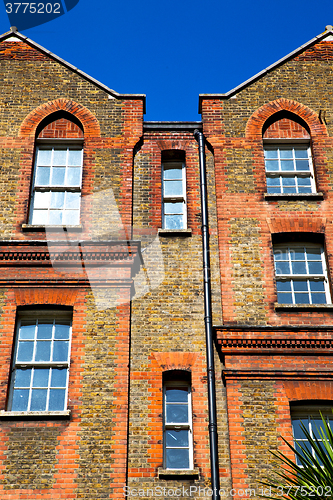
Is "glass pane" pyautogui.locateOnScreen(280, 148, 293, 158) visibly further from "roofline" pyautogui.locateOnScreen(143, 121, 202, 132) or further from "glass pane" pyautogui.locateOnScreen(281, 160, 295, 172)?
"roofline" pyautogui.locateOnScreen(143, 121, 202, 132)

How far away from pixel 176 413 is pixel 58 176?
6.33 metres

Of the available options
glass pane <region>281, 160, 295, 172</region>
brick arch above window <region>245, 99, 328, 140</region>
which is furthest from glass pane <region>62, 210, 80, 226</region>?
glass pane <region>281, 160, 295, 172</region>

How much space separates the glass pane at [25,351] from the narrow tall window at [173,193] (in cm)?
419

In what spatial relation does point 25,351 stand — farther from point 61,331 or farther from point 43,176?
point 43,176

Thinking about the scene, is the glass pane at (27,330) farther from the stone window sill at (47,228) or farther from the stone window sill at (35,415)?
the stone window sill at (47,228)

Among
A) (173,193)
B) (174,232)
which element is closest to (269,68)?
(173,193)

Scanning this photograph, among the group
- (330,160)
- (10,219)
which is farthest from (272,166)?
(10,219)

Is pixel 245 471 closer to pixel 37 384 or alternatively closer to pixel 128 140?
pixel 37 384

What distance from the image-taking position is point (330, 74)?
16.6 m

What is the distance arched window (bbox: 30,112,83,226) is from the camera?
48.3ft

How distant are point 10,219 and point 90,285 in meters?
2.53

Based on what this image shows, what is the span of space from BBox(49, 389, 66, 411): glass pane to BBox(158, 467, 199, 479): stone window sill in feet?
7.48

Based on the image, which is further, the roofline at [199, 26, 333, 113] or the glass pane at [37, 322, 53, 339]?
the roofline at [199, 26, 333, 113]

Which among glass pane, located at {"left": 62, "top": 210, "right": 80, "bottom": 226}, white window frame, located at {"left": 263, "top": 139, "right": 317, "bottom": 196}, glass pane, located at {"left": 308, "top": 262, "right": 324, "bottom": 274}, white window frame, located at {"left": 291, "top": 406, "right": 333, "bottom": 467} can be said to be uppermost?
white window frame, located at {"left": 263, "top": 139, "right": 317, "bottom": 196}
